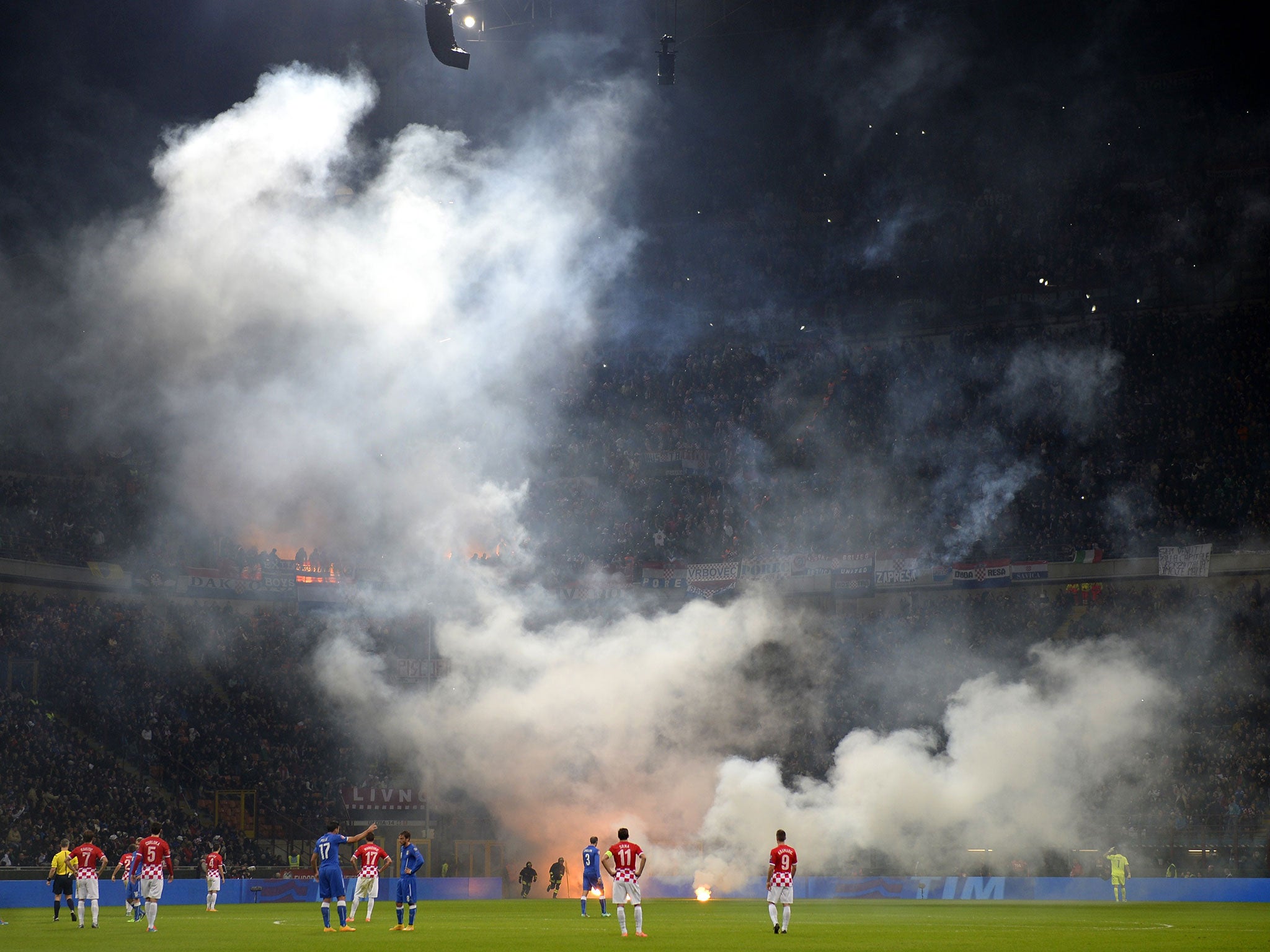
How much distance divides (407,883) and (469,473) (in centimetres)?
2087

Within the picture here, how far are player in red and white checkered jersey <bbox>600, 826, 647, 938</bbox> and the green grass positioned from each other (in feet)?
1.72

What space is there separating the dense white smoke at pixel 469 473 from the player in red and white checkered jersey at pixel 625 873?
1513 centimetres

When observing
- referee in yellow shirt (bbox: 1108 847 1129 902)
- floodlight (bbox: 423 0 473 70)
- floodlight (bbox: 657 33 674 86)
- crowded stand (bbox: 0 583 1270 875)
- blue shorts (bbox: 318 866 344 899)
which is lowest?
referee in yellow shirt (bbox: 1108 847 1129 902)

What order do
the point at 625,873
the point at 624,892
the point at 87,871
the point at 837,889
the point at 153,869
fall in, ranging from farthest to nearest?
the point at 837,889 < the point at 153,869 < the point at 87,871 < the point at 625,873 < the point at 624,892

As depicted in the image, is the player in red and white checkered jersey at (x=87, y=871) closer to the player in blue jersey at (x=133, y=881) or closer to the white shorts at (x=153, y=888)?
the player in blue jersey at (x=133, y=881)

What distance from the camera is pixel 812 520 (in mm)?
45969

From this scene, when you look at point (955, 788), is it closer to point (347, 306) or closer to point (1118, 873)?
point (1118, 873)

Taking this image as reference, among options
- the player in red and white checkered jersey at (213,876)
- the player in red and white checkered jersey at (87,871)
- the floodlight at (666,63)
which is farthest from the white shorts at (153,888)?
the floodlight at (666,63)

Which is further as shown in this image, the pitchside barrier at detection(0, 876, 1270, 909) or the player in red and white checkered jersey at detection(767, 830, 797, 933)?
the pitchside barrier at detection(0, 876, 1270, 909)

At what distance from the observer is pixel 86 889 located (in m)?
25.5

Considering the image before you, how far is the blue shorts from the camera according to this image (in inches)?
873

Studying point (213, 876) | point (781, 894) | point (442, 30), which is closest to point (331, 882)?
point (781, 894)

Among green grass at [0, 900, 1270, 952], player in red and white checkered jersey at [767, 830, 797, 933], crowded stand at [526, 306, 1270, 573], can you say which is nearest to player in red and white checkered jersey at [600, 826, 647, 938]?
green grass at [0, 900, 1270, 952]

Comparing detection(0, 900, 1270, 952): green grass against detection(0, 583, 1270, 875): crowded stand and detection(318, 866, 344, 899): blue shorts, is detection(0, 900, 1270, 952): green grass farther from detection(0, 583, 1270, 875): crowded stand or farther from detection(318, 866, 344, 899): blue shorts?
detection(0, 583, 1270, 875): crowded stand
